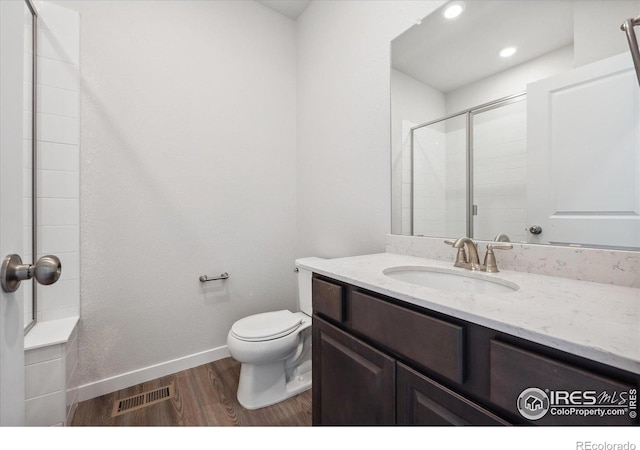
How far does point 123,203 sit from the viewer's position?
1639 millimetres

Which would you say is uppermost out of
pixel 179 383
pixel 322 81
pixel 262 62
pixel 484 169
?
pixel 262 62

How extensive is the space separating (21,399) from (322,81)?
2091 mm

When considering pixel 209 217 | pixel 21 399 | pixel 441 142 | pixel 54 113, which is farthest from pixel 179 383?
pixel 441 142

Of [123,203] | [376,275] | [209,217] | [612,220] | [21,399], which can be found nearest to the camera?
[21,399]

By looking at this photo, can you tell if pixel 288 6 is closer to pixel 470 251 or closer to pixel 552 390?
pixel 470 251

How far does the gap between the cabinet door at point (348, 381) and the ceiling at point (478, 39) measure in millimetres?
1196

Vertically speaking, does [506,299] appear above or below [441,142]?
below

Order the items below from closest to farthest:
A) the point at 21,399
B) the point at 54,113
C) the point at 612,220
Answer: the point at 21,399 → the point at 612,220 → the point at 54,113

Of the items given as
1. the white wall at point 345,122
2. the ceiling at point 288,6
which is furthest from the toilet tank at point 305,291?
the ceiling at point 288,6

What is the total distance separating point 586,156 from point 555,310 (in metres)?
0.59

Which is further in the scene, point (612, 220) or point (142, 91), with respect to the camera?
point (142, 91)

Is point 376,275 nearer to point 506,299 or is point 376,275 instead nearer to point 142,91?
point 506,299

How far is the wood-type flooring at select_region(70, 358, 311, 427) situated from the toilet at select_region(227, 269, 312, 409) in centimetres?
6

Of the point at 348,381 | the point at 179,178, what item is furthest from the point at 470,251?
the point at 179,178
